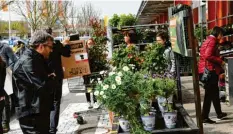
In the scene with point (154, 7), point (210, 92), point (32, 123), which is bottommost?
point (210, 92)

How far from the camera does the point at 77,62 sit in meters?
7.68

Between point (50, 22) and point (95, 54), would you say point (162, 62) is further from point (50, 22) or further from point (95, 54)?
point (50, 22)

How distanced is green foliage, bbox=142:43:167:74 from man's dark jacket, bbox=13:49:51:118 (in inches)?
120

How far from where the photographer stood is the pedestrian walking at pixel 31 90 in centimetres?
446

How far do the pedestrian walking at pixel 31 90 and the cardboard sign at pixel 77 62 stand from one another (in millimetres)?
2914

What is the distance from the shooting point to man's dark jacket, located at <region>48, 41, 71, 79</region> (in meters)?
6.71

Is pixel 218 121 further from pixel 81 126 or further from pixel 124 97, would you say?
pixel 124 97

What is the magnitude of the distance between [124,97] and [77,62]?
3.48 meters

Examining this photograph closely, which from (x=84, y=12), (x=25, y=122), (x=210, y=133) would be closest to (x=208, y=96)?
(x=210, y=133)

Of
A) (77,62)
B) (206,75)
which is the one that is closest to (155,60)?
(206,75)

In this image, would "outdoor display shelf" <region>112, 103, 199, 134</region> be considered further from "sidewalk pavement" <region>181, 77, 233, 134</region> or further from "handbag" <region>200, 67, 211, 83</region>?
"handbag" <region>200, 67, 211, 83</region>

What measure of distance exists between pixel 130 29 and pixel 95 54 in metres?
2.40

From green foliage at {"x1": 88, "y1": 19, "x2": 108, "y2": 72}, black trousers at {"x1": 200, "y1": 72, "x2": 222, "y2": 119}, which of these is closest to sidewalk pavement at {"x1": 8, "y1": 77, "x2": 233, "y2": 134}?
black trousers at {"x1": 200, "y1": 72, "x2": 222, "y2": 119}

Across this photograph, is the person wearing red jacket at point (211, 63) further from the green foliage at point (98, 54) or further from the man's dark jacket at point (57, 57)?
the man's dark jacket at point (57, 57)
